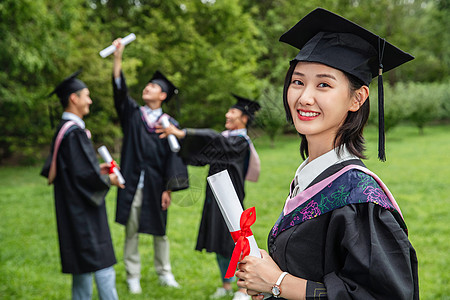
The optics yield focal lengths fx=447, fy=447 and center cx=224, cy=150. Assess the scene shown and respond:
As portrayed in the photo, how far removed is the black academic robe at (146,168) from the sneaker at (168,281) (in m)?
0.48

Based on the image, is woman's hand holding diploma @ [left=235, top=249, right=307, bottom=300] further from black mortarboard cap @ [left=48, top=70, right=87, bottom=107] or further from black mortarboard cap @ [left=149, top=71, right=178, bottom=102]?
black mortarboard cap @ [left=149, top=71, right=178, bottom=102]

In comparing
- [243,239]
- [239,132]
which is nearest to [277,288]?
[243,239]

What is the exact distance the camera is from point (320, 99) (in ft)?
4.81

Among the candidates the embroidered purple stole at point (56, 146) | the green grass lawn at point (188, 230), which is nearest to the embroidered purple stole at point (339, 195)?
the green grass lawn at point (188, 230)

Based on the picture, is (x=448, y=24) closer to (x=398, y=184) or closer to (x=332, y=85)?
(x=398, y=184)

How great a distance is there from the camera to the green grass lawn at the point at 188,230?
4352 millimetres

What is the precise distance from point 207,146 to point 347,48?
3.32 ft

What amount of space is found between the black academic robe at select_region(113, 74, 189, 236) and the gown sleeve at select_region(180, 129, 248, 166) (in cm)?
106

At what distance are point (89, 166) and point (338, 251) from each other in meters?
2.46

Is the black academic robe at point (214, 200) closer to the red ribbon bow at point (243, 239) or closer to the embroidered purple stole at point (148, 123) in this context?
the embroidered purple stole at point (148, 123)

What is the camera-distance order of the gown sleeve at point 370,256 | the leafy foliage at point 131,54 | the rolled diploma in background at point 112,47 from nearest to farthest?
the gown sleeve at point 370,256, the rolled diploma in background at point 112,47, the leafy foliage at point 131,54

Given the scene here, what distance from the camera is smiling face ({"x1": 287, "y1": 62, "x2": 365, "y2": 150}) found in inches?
57.5

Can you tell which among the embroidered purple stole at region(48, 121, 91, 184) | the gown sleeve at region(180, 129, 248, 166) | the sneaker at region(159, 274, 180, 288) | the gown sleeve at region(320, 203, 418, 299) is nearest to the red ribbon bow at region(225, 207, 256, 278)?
the gown sleeve at region(320, 203, 418, 299)

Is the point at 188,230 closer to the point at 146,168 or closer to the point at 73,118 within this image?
the point at 146,168
